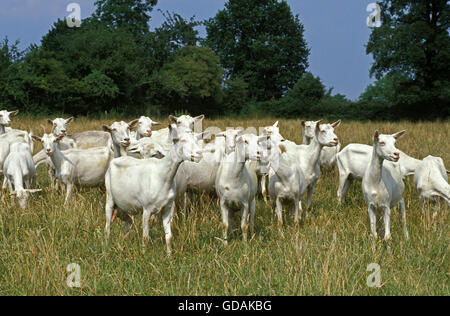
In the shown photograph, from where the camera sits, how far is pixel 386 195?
227 inches

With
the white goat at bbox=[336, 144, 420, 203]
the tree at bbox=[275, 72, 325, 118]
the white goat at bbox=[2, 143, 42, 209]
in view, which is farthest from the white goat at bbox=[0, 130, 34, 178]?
the tree at bbox=[275, 72, 325, 118]

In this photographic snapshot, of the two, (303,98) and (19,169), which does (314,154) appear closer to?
(19,169)

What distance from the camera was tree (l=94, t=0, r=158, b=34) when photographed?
39062mm

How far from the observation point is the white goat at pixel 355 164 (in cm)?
812

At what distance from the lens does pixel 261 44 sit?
1613 inches

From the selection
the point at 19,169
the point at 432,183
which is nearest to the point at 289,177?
the point at 432,183

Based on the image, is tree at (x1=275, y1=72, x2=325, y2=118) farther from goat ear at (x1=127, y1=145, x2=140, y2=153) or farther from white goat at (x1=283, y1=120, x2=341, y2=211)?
goat ear at (x1=127, y1=145, x2=140, y2=153)

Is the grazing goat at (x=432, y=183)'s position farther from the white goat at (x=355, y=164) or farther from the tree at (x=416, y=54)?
the tree at (x=416, y=54)

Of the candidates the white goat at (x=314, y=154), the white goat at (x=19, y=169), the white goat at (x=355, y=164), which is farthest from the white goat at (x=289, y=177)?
the white goat at (x=19, y=169)

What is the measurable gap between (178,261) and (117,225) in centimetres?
148

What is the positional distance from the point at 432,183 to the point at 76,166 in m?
6.04

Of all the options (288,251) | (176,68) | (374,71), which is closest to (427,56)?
(374,71)

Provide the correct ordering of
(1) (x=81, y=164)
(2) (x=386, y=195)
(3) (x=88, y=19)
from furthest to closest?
(3) (x=88, y=19), (1) (x=81, y=164), (2) (x=386, y=195)
